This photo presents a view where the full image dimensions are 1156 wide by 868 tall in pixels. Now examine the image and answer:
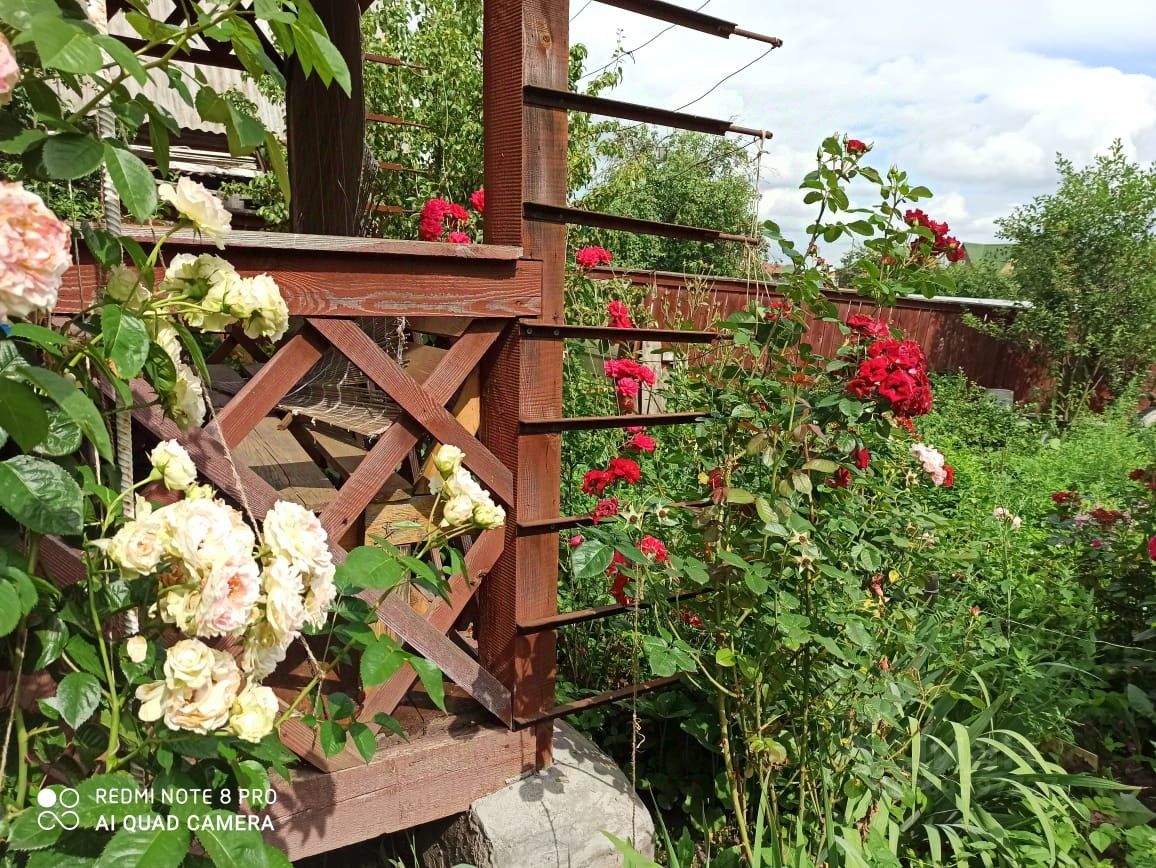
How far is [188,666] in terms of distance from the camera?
0.93 metres

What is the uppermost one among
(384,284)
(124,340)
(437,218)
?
(437,218)

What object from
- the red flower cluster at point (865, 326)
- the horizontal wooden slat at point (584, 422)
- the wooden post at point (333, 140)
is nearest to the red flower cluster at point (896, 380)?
the red flower cluster at point (865, 326)

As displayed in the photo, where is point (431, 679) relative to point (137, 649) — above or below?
below

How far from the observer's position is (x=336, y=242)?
156 cm

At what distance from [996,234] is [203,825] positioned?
11069 mm

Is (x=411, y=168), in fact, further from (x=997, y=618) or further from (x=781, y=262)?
(x=997, y=618)

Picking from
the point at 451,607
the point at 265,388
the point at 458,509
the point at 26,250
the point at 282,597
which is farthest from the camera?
the point at 451,607

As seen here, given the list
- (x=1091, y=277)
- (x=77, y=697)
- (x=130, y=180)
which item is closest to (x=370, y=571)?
(x=77, y=697)

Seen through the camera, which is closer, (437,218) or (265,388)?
(265,388)

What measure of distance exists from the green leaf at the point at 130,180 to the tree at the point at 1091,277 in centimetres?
973

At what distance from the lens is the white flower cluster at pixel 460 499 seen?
1.37 metres

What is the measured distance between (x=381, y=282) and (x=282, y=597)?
86cm

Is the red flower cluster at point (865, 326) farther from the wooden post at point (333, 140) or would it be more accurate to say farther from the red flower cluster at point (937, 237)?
the wooden post at point (333, 140)

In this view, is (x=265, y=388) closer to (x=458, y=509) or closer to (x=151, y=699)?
(x=458, y=509)
